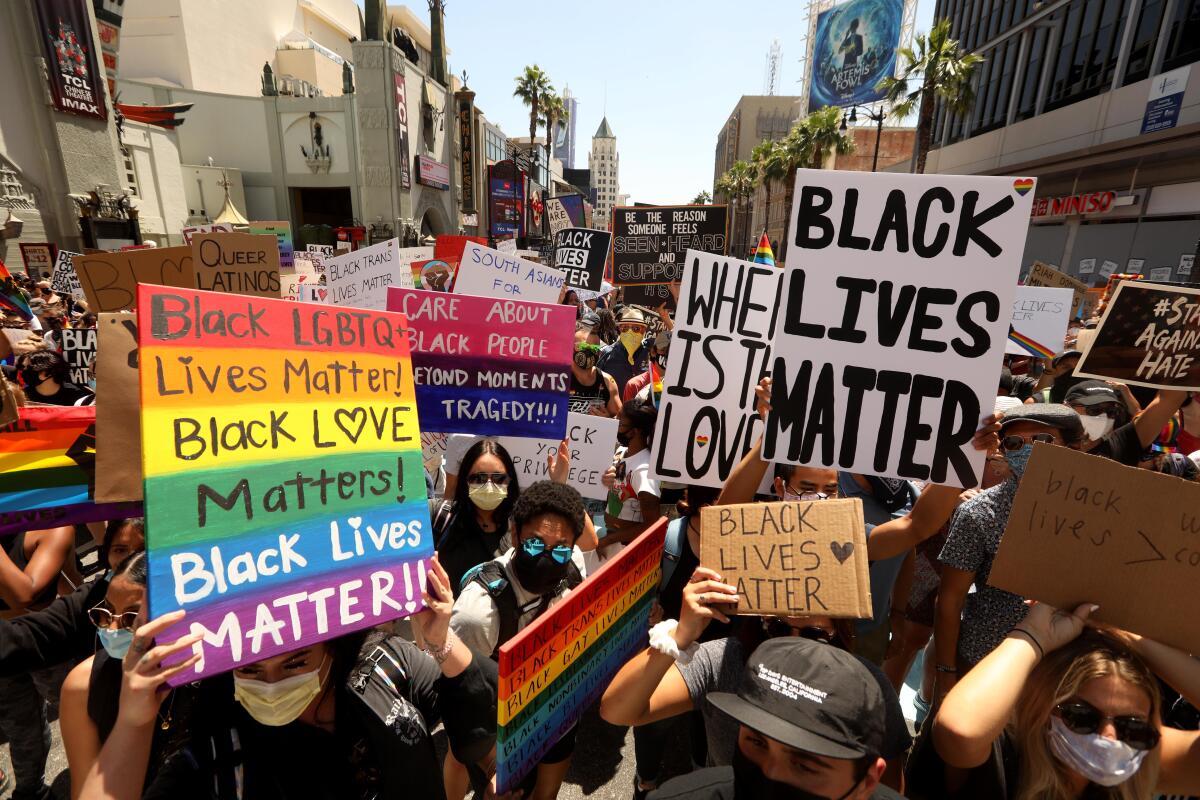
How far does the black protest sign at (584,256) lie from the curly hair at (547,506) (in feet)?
18.5

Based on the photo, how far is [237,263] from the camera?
464 centimetres

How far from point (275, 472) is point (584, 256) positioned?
22.3 feet

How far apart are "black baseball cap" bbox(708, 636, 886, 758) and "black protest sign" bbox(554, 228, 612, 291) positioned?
680 centimetres

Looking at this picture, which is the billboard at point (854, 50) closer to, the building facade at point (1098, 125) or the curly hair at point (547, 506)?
the building facade at point (1098, 125)

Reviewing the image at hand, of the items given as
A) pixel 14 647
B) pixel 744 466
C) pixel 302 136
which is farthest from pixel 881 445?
pixel 302 136

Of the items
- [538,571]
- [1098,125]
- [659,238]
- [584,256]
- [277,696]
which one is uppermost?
[1098,125]

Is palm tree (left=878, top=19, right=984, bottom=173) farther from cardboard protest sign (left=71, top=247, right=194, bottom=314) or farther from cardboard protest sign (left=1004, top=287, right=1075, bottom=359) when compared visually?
cardboard protest sign (left=71, top=247, right=194, bottom=314)

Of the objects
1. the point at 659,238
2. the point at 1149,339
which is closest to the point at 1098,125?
the point at 659,238

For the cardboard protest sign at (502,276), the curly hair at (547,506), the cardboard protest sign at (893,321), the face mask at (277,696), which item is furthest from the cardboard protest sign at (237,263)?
the cardboard protest sign at (893,321)

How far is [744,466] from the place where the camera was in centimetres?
259

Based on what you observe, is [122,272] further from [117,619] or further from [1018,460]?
[1018,460]

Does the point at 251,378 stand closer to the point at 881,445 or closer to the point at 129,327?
the point at 129,327

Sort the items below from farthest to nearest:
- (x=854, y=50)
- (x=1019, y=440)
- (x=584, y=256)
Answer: (x=854, y=50) < (x=584, y=256) < (x=1019, y=440)

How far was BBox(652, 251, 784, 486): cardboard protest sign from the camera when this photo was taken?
2.93m
